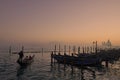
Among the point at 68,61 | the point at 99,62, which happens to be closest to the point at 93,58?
the point at 99,62

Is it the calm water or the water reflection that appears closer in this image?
the calm water

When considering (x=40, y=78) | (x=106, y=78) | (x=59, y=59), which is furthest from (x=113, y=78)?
(x=59, y=59)

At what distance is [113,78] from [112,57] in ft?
105

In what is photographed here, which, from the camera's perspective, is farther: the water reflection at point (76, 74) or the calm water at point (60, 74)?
the water reflection at point (76, 74)

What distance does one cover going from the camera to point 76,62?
148 ft

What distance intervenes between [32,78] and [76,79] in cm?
646

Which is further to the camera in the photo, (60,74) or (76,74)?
(60,74)

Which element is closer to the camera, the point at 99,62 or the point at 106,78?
the point at 106,78

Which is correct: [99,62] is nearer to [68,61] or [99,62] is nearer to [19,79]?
[68,61]

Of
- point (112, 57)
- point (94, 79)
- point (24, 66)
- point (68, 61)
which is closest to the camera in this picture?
point (94, 79)

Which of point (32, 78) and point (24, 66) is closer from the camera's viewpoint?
point (32, 78)

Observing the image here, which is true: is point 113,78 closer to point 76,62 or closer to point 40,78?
point 40,78

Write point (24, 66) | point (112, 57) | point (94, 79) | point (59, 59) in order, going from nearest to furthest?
point (94, 79) → point (24, 66) → point (59, 59) → point (112, 57)

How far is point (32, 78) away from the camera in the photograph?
29.7 metres
